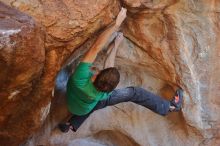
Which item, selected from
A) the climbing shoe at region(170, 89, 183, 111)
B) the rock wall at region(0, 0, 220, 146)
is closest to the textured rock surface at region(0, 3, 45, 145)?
the rock wall at region(0, 0, 220, 146)

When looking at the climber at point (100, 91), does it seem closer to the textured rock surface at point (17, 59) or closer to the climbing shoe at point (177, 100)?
the climbing shoe at point (177, 100)

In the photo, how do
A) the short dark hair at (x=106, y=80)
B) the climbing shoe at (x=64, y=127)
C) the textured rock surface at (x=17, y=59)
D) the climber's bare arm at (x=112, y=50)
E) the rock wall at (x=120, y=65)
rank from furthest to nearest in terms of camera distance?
the climbing shoe at (x=64, y=127), the climber's bare arm at (x=112, y=50), the short dark hair at (x=106, y=80), the rock wall at (x=120, y=65), the textured rock surface at (x=17, y=59)

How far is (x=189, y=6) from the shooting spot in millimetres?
3393

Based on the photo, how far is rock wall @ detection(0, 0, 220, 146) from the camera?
231 centimetres

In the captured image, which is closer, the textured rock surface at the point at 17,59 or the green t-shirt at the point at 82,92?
the textured rock surface at the point at 17,59

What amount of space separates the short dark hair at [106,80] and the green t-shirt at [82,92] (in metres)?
0.06

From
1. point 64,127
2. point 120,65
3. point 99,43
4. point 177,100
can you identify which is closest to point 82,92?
point 99,43

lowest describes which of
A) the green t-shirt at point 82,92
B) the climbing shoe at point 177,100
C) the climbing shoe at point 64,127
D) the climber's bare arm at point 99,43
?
the climbing shoe at point 64,127

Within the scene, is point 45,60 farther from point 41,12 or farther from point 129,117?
point 129,117

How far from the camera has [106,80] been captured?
290 cm

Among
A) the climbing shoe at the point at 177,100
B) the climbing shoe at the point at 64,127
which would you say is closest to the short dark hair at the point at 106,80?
the climbing shoe at the point at 64,127

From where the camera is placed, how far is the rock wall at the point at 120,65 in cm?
231

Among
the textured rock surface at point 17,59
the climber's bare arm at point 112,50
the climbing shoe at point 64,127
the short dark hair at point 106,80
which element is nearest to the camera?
the textured rock surface at point 17,59

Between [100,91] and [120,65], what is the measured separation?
2.56ft
